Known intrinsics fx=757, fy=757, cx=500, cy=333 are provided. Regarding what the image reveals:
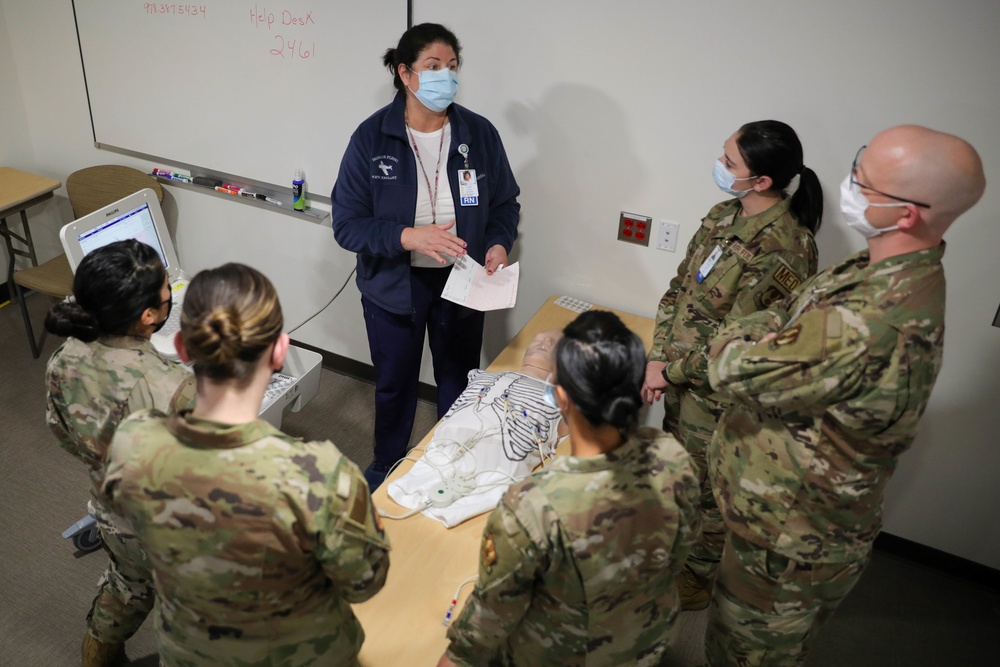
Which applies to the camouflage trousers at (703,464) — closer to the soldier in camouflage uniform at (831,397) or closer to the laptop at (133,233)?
the soldier in camouflage uniform at (831,397)

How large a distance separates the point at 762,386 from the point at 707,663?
96 centimetres

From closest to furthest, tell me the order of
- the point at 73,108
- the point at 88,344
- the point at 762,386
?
the point at 762,386
the point at 88,344
the point at 73,108

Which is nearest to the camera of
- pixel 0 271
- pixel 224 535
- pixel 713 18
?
pixel 224 535

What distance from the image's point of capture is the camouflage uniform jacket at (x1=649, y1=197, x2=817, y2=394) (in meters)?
2.23

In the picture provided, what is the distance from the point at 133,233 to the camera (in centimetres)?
295

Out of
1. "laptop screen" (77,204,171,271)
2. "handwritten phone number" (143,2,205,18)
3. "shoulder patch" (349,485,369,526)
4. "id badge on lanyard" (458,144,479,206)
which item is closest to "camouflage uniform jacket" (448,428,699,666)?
"shoulder patch" (349,485,369,526)

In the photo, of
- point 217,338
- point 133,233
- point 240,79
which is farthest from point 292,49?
point 217,338

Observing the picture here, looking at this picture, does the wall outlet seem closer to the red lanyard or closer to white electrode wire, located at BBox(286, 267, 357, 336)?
the red lanyard

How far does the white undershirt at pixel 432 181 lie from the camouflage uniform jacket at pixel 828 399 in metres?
1.21

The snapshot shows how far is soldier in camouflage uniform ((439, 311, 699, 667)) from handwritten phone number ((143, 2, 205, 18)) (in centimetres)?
287

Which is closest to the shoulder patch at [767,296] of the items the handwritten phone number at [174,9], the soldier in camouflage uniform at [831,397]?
the soldier in camouflage uniform at [831,397]

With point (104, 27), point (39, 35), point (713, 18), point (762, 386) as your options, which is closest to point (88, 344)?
point (762, 386)

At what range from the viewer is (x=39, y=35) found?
3.88 m

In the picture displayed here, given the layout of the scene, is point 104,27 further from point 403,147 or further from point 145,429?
point 145,429
